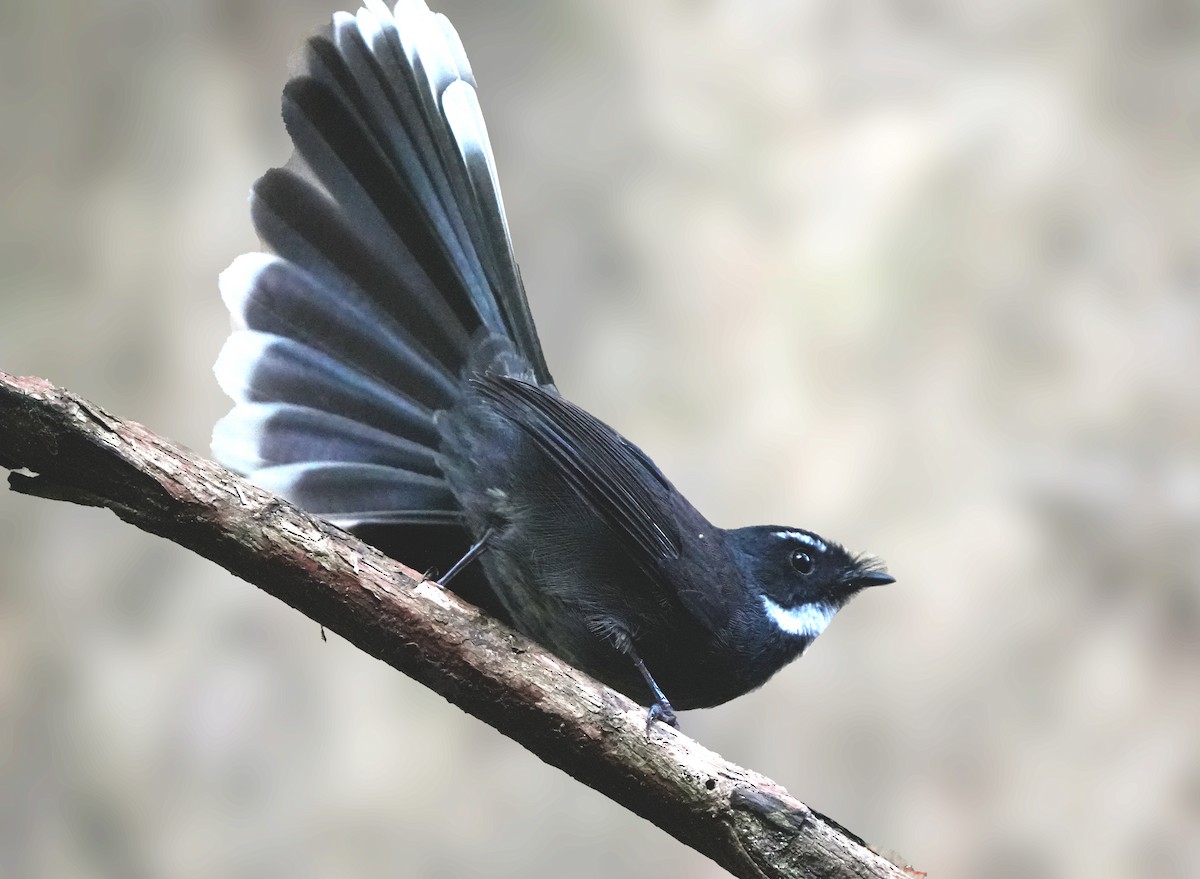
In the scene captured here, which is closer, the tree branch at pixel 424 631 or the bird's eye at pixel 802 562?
the tree branch at pixel 424 631

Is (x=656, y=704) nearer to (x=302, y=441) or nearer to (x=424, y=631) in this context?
(x=424, y=631)

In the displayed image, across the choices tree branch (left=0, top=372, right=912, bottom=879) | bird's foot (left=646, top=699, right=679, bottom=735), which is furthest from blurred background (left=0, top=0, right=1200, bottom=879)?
tree branch (left=0, top=372, right=912, bottom=879)

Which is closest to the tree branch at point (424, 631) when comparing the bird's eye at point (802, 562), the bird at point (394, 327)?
the bird at point (394, 327)

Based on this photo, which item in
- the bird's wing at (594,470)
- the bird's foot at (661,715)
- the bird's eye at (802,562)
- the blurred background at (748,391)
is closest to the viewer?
the bird's foot at (661,715)

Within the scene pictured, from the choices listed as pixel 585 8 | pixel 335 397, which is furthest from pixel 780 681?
pixel 585 8

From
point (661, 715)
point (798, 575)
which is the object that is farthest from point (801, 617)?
point (661, 715)

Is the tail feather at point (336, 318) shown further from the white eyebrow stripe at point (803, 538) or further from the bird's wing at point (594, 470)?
the white eyebrow stripe at point (803, 538)
